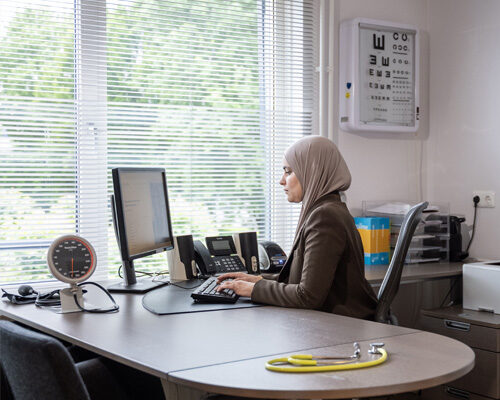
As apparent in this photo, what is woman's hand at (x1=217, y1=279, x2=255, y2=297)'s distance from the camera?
2.34 m

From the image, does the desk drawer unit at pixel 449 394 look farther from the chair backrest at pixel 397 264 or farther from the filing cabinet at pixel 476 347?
the chair backrest at pixel 397 264

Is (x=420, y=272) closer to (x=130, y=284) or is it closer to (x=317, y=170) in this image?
(x=317, y=170)

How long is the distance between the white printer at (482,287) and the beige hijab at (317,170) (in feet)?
3.52

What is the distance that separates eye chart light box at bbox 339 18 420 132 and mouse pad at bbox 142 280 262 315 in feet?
5.85

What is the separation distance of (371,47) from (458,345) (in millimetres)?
2536

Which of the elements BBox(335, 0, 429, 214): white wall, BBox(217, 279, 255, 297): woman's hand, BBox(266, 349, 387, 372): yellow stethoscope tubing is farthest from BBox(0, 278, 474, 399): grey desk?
BBox(335, 0, 429, 214): white wall

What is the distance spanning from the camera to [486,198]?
383 cm

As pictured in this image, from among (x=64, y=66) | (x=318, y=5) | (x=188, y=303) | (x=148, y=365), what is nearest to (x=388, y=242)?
(x=318, y=5)

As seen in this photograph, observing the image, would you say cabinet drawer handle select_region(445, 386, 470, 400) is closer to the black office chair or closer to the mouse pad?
the mouse pad

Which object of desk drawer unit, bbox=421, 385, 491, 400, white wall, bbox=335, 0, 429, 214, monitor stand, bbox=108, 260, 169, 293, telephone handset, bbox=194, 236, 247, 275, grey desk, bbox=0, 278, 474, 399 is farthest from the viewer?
white wall, bbox=335, 0, 429, 214

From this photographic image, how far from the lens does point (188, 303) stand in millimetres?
2297

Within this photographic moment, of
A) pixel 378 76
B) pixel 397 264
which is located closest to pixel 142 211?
pixel 397 264

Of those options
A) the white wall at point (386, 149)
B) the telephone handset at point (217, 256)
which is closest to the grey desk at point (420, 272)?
the white wall at point (386, 149)

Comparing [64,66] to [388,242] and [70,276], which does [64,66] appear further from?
[388,242]
